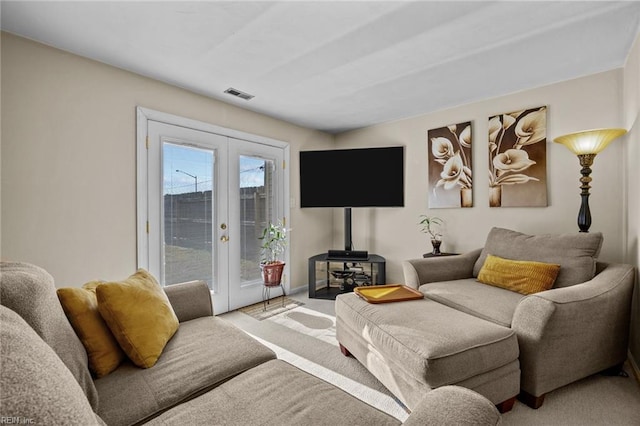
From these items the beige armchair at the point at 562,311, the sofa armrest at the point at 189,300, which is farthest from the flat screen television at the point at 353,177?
the sofa armrest at the point at 189,300

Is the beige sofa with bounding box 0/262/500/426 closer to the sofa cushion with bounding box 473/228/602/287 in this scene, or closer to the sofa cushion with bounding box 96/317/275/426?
the sofa cushion with bounding box 96/317/275/426

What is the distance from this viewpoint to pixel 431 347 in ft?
4.78

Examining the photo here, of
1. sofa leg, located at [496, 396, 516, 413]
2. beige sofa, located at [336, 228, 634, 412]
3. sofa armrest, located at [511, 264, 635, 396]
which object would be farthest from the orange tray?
sofa leg, located at [496, 396, 516, 413]

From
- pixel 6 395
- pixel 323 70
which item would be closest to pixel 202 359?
pixel 6 395

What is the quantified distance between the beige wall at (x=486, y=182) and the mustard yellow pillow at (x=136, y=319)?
3112 mm

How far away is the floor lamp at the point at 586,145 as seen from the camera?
2.24 metres

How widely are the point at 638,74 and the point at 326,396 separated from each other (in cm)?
292

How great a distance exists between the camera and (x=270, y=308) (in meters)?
3.50

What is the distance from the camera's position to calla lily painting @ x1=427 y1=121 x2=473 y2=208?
3381mm

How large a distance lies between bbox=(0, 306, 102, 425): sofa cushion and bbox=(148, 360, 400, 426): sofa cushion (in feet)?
1.70

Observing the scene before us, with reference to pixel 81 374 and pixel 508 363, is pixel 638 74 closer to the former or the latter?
pixel 508 363

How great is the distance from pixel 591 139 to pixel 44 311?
342cm

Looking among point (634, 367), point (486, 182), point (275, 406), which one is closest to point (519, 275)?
point (634, 367)

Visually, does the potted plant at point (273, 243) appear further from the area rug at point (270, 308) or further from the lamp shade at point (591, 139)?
the lamp shade at point (591, 139)
